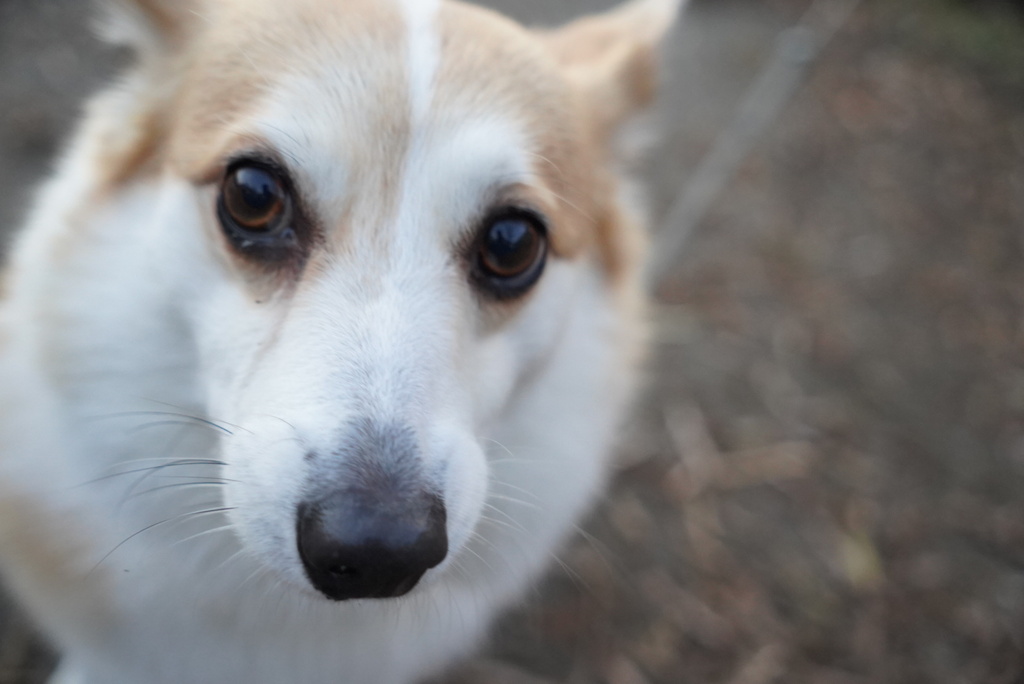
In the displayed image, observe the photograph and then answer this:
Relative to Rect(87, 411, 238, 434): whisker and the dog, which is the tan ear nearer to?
the dog

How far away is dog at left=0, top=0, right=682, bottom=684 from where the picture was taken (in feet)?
4.18

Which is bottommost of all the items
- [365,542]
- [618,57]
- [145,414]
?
[145,414]

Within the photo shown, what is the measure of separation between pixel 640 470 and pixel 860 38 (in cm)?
460

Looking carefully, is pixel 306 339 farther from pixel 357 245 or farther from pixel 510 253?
pixel 510 253

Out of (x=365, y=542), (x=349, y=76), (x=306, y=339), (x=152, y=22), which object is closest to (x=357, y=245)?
(x=306, y=339)

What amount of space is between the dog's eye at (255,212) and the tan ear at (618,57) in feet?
2.96

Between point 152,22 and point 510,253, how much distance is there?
3.18 ft

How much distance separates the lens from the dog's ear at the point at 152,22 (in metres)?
1.65

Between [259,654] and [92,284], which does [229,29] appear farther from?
[259,654]

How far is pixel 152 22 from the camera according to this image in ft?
5.42

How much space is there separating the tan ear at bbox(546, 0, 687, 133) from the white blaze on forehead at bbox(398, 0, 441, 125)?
1.62 feet

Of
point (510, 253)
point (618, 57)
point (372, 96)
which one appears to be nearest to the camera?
point (372, 96)

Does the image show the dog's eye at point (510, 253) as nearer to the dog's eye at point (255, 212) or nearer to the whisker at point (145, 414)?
the dog's eye at point (255, 212)

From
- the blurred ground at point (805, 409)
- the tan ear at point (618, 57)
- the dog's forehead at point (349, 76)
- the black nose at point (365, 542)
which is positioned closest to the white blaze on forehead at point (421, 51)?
the dog's forehead at point (349, 76)
